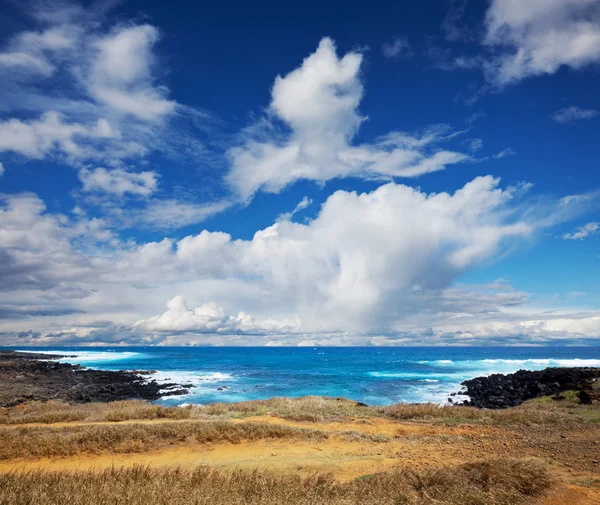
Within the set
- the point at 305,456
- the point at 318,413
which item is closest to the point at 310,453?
the point at 305,456

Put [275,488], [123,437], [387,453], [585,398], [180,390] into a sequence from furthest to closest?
[180,390]
[585,398]
[123,437]
[387,453]
[275,488]

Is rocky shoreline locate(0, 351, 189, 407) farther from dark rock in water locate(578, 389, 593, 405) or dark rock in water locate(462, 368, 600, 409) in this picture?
dark rock in water locate(578, 389, 593, 405)

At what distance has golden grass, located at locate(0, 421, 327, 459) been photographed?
13.1 m

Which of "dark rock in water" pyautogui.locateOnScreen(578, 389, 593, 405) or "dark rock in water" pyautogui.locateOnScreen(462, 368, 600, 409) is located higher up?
"dark rock in water" pyautogui.locateOnScreen(578, 389, 593, 405)

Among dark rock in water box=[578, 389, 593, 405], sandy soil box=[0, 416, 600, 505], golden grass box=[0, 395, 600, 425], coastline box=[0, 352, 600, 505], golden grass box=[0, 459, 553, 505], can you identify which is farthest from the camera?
dark rock in water box=[578, 389, 593, 405]

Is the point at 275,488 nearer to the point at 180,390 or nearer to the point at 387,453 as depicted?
the point at 387,453

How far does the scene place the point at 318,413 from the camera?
71.4 feet

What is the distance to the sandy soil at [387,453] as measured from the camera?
36.5 ft

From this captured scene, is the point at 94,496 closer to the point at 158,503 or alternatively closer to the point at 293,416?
the point at 158,503

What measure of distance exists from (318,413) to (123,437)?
11.0 metres

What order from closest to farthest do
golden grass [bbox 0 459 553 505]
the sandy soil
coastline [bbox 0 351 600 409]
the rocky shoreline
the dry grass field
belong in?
golden grass [bbox 0 459 553 505] → the dry grass field → the sandy soil → coastline [bbox 0 351 600 409] → the rocky shoreline

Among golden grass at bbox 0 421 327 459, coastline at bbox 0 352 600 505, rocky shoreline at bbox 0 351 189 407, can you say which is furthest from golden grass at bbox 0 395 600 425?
rocky shoreline at bbox 0 351 189 407

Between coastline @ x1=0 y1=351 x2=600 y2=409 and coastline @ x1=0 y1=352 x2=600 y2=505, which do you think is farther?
coastline @ x1=0 y1=351 x2=600 y2=409

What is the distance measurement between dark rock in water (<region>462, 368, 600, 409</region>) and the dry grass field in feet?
44.9
